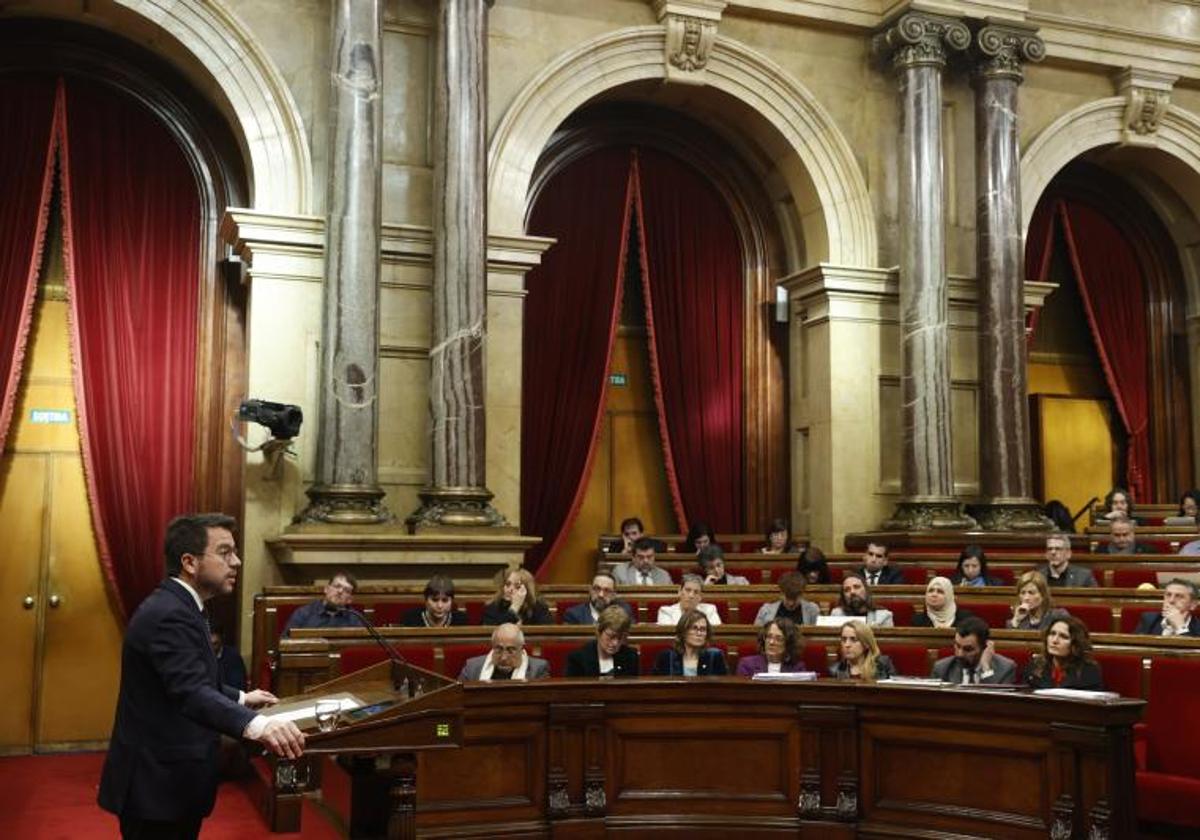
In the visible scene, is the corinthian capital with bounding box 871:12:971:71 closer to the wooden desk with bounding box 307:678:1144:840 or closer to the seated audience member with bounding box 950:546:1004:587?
the seated audience member with bounding box 950:546:1004:587

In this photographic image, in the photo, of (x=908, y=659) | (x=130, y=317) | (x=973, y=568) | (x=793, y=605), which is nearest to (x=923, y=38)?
(x=973, y=568)

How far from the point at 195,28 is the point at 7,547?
3.79 metres

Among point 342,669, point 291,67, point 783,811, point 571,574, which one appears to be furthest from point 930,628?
point 291,67

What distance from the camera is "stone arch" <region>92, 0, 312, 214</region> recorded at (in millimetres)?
9281

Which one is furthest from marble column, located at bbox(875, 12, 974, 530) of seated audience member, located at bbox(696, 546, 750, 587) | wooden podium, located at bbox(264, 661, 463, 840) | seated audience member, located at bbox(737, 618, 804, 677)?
wooden podium, located at bbox(264, 661, 463, 840)

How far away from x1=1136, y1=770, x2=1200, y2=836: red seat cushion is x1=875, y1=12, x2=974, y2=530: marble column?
17.0 feet

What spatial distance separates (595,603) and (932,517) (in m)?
3.77

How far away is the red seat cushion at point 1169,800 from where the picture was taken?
202 inches

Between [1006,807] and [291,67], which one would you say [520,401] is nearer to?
[291,67]

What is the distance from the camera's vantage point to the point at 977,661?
596 centimetres

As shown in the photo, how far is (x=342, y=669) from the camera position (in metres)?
6.43

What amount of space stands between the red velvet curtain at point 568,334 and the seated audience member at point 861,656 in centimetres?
481

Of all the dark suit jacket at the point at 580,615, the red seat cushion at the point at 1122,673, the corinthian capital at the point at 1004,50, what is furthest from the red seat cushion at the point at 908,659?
the corinthian capital at the point at 1004,50

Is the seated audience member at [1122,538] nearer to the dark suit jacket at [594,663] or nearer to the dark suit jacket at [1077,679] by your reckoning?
the dark suit jacket at [1077,679]
